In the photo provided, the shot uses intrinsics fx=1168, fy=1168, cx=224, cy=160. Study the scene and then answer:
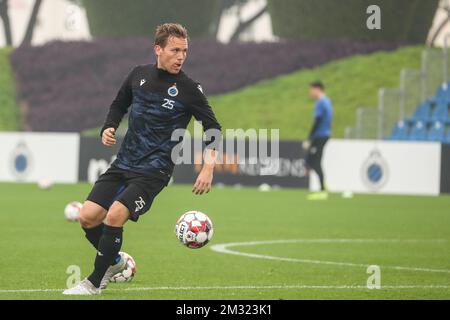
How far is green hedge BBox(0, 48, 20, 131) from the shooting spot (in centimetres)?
4022

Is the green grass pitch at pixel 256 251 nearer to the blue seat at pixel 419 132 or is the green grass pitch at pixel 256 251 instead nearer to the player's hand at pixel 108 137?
the player's hand at pixel 108 137

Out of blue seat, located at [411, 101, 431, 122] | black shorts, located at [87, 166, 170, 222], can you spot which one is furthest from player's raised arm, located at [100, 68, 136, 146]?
blue seat, located at [411, 101, 431, 122]

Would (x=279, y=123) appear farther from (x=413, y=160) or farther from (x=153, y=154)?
(x=153, y=154)

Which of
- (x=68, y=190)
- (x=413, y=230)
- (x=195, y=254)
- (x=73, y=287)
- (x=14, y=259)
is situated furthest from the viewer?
(x=68, y=190)

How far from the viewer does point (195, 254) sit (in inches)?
531

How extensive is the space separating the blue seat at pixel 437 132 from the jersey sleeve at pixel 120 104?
836 inches

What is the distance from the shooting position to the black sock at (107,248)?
9594mm

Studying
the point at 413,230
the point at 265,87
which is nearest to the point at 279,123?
the point at 265,87

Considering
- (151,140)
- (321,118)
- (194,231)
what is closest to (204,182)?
(151,140)

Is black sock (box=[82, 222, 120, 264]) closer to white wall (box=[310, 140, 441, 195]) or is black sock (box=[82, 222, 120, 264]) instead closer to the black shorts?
the black shorts

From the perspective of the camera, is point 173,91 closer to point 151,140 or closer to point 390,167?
point 151,140

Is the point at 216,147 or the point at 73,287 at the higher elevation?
the point at 216,147

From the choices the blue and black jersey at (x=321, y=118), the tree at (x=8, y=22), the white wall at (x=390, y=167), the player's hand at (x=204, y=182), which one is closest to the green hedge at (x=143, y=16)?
the tree at (x=8, y=22)

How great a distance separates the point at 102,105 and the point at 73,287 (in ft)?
101
